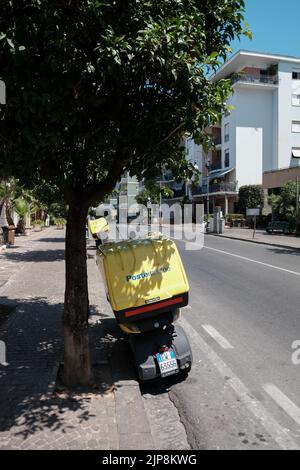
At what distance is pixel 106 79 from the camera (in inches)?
159

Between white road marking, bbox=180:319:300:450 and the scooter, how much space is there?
590mm

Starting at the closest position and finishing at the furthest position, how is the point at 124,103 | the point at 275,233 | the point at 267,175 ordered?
the point at 124,103, the point at 275,233, the point at 267,175

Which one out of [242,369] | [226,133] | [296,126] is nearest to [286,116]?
[296,126]

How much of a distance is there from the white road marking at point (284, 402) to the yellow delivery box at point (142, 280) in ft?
4.27

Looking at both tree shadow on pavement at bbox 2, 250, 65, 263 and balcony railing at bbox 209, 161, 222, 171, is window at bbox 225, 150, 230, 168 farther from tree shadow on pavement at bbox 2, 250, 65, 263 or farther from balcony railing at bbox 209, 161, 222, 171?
tree shadow on pavement at bbox 2, 250, 65, 263

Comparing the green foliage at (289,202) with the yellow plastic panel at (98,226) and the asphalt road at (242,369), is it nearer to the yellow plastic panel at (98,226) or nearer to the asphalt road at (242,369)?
the yellow plastic panel at (98,226)

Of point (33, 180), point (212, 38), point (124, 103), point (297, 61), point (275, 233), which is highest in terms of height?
point (297, 61)

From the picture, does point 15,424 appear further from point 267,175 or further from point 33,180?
point 267,175

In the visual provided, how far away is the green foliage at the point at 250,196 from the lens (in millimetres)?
44875

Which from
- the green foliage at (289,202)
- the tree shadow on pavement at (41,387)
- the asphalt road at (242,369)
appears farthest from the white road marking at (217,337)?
the green foliage at (289,202)

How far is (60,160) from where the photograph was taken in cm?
487
